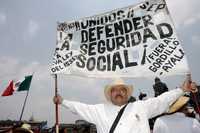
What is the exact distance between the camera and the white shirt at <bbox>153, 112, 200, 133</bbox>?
607 cm

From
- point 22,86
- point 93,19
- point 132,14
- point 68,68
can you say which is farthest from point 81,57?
point 22,86

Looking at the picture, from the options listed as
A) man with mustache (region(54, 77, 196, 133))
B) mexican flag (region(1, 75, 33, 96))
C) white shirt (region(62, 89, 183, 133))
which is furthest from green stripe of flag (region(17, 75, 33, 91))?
white shirt (region(62, 89, 183, 133))

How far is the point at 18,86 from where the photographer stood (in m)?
10.3

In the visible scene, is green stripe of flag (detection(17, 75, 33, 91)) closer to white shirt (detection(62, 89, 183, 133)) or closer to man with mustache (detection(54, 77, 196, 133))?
man with mustache (detection(54, 77, 196, 133))

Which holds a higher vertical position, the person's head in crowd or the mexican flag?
the mexican flag

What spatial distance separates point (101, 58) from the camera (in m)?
7.02

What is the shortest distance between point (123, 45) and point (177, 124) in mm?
1907

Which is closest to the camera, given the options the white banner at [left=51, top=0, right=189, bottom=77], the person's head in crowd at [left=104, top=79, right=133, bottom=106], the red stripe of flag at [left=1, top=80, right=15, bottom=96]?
the person's head in crowd at [left=104, top=79, right=133, bottom=106]

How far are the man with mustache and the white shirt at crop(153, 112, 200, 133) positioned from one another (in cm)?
34

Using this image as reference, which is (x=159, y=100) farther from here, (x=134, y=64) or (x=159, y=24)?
(x=159, y=24)

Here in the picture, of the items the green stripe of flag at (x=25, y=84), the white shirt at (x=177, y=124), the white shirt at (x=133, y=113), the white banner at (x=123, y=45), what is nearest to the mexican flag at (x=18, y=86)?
the green stripe of flag at (x=25, y=84)

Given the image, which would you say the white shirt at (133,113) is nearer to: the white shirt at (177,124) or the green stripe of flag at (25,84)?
the white shirt at (177,124)

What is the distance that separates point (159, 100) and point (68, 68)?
2213 mm

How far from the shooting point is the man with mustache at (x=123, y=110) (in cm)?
565
